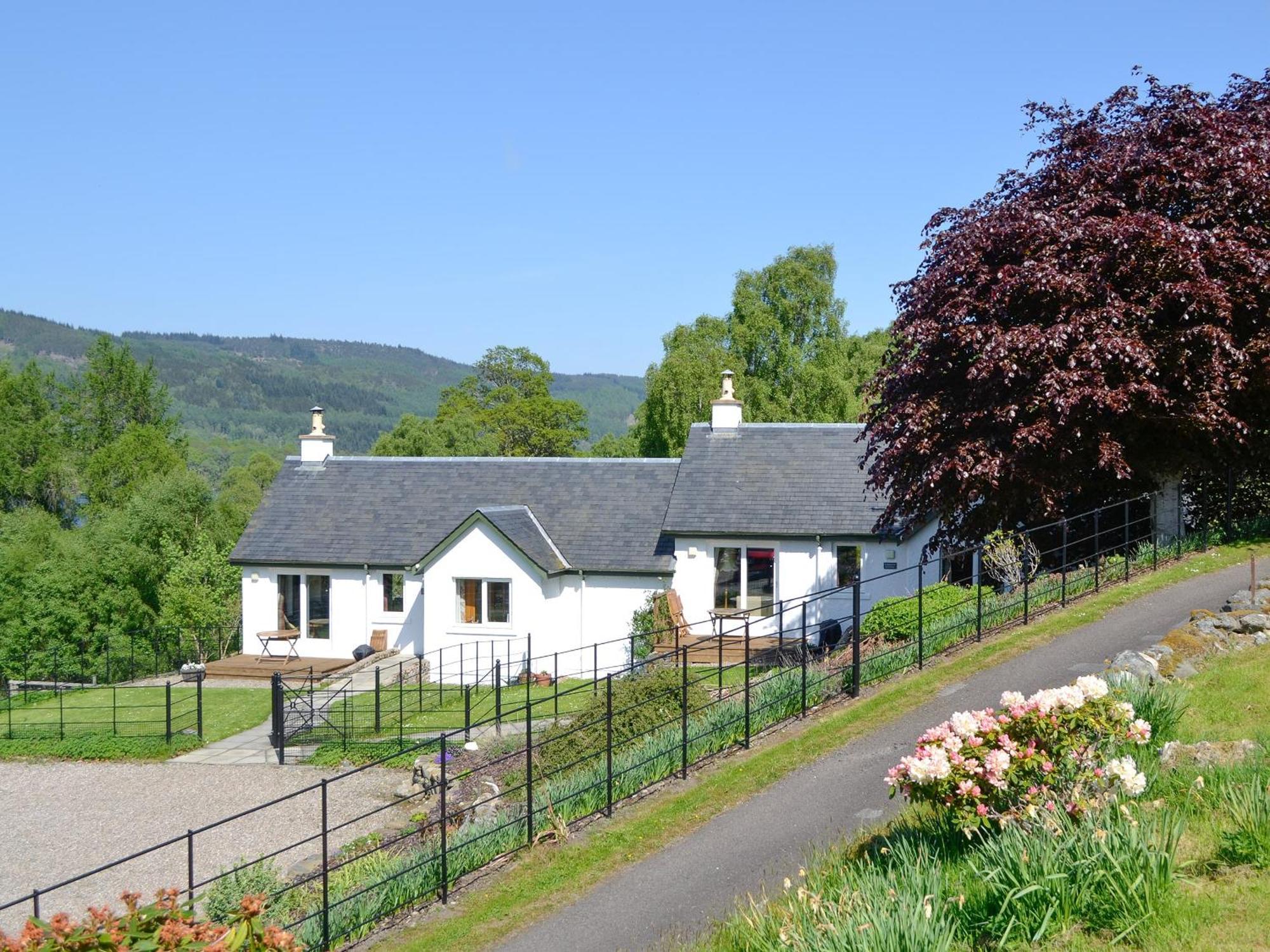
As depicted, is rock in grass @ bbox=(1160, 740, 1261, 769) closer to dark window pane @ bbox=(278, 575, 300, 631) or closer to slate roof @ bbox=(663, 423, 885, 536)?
slate roof @ bbox=(663, 423, 885, 536)

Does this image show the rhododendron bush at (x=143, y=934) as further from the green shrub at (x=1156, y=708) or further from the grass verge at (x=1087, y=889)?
the green shrub at (x=1156, y=708)

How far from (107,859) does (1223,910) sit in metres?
13.9

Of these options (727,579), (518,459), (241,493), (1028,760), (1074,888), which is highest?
(518,459)

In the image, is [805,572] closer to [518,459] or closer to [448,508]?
[518,459]

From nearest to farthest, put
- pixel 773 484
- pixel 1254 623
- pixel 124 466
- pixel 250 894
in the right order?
pixel 250 894, pixel 1254 623, pixel 773 484, pixel 124 466

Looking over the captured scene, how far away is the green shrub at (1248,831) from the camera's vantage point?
6.55 metres

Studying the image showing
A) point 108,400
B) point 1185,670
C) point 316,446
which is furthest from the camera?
point 108,400

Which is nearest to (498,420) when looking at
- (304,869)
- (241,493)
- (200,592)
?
(241,493)

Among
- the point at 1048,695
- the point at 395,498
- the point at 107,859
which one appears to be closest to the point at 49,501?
the point at 395,498

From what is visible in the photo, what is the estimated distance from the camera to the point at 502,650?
26.0 metres

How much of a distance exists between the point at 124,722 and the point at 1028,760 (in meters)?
21.2

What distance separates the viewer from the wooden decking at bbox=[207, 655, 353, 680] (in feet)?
90.7

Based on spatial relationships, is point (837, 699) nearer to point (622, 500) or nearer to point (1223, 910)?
point (1223, 910)

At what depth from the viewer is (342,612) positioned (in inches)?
1131
